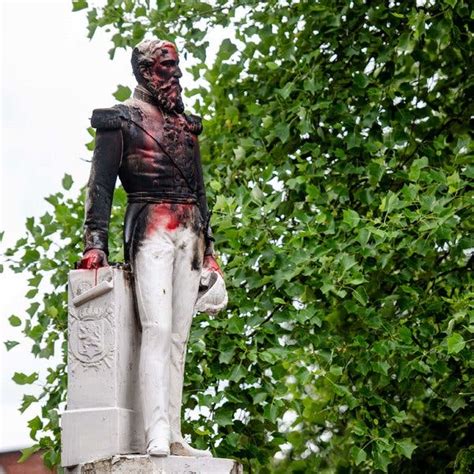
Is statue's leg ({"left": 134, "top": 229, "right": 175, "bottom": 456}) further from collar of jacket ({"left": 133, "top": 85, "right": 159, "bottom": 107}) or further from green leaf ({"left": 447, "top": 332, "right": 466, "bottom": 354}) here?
green leaf ({"left": 447, "top": 332, "right": 466, "bottom": 354})

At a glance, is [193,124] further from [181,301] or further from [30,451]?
[30,451]

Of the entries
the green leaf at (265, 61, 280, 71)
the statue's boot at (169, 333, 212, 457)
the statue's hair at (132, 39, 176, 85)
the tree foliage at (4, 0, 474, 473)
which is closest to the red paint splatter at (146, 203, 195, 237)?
the statue's boot at (169, 333, 212, 457)

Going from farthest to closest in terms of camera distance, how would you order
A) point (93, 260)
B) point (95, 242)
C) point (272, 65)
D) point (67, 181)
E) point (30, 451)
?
point (272, 65), point (67, 181), point (30, 451), point (95, 242), point (93, 260)

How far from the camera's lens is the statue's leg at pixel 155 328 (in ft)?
31.6

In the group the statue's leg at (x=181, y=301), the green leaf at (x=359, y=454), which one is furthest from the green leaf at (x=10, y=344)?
the statue's leg at (x=181, y=301)

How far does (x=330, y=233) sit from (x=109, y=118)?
4.72 metres

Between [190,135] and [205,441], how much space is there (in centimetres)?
430

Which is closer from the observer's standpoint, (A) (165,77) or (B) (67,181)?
(A) (165,77)

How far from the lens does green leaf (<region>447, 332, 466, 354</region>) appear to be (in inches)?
525

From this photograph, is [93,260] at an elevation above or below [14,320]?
above

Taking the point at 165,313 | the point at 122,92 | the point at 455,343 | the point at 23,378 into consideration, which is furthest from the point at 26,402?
the point at 165,313

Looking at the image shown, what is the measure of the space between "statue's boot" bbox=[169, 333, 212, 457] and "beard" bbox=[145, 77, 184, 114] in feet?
4.68

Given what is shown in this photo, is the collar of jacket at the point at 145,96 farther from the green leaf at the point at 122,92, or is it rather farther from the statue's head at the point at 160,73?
the green leaf at the point at 122,92

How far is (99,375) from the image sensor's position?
9.64 meters
